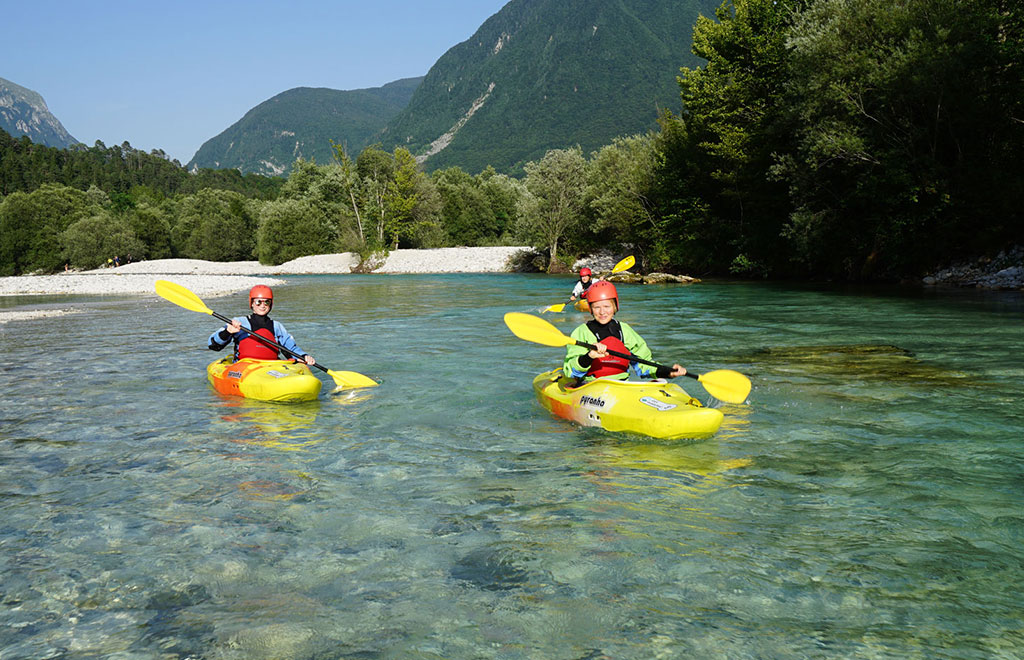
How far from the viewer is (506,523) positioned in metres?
4.07

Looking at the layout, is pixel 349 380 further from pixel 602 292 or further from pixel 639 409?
pixel 639 409

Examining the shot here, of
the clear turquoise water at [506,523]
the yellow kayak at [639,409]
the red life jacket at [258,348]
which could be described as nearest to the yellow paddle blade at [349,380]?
the clear turquoise water at [506,523]

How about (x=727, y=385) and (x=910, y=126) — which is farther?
(x=910, y=126)

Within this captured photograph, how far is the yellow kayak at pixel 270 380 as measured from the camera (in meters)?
7.24

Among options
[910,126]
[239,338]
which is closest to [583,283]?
[239,338]

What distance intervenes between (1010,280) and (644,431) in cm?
1926

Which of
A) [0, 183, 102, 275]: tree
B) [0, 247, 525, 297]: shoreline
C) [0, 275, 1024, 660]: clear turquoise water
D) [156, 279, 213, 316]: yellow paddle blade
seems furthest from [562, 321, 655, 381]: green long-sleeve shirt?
[0, 183, 102, 275]: tree

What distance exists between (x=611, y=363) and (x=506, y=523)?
9.15ft

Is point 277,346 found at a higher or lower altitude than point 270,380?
higher

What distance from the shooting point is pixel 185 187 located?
110 m

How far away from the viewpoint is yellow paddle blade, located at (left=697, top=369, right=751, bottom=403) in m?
6.27

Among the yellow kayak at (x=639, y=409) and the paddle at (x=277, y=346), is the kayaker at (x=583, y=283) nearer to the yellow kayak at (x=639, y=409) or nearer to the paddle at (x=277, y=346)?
the paddle at (x=277, y=346)

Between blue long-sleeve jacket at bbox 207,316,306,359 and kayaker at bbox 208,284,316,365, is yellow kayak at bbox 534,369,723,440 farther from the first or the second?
blue long-sleeve jacket at bbox 207,316,306,359

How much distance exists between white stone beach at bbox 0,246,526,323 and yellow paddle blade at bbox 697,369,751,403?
2654 cm
